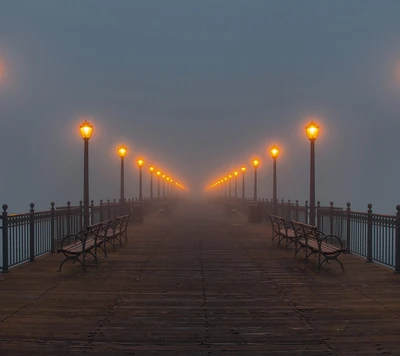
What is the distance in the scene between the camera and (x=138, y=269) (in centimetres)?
1088

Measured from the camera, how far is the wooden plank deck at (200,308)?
5426mm

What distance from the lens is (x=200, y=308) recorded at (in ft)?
23.4

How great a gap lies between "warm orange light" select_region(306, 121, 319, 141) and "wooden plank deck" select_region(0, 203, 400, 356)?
5.32m

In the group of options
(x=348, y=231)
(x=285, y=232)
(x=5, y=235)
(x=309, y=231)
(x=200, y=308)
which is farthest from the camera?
(x=285, y=232)

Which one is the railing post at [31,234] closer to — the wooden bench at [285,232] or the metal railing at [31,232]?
the metal railing at [31,232]

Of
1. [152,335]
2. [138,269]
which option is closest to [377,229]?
[138,269]

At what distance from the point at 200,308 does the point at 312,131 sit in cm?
1041

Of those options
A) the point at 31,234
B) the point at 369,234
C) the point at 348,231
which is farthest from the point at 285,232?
the point at 31,234

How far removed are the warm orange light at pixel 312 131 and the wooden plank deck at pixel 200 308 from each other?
209 inches

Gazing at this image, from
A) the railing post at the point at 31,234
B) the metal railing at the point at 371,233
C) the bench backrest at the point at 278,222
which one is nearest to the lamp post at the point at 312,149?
the metal railing at the point at 371,233

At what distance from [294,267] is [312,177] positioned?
5.46 meters

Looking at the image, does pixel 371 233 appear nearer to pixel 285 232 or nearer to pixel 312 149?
pixel 285 232

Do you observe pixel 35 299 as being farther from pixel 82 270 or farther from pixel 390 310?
pixel 390 310

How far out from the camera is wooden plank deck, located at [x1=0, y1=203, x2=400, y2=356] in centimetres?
543
